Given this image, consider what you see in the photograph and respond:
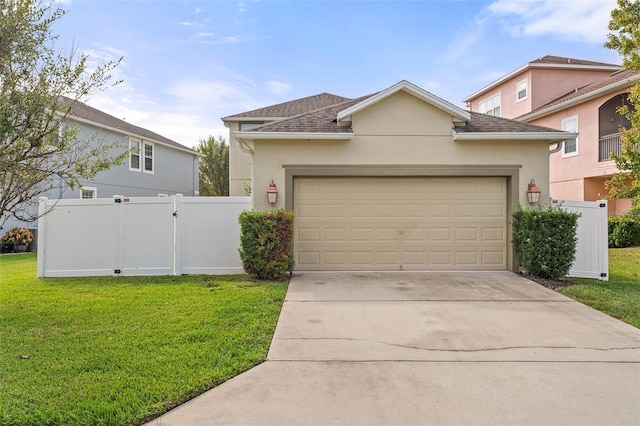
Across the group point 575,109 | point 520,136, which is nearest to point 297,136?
point 520,136

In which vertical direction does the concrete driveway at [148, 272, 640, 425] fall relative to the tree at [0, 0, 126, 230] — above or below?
below

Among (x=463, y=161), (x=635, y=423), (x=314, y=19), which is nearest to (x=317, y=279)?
(x=463, y=161)

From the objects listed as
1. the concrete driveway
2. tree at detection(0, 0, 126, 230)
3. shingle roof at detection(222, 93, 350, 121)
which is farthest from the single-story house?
shingle roof at detection(222, 93, 350, 121)

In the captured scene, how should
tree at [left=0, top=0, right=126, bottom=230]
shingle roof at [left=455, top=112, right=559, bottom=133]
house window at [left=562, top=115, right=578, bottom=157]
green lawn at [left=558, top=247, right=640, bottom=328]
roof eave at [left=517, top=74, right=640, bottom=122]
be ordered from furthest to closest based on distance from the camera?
house window at [left=562, top=115, right=578, bottom=157] < roof eave at [left=517, top=74, right=640, bottom=122] < shingle roof at [left=455, top=112, right=559, bottom=133] < green lawn at [left=558, top=247, right=640, bottom=328] < tree at [left=0, top=0, right=126, bottom=230]

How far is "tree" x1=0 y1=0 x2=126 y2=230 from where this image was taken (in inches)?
165

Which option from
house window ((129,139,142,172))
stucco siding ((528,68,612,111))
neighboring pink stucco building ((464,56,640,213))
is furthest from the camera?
stucco siding ((528,68,612,111))

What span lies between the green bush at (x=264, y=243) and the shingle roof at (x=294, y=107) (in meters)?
9.72

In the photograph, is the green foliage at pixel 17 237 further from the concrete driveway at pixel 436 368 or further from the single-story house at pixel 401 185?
the concrete driveway at pixel 436 368

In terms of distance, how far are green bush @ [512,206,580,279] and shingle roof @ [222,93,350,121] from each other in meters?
11.3

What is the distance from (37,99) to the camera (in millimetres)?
4383

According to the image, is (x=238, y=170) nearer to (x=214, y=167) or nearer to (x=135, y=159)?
(x=135, y=159)

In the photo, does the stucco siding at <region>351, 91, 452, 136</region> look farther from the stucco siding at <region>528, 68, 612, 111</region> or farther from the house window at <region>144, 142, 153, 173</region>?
the house window at <region>144, 142, 153, 173</region>

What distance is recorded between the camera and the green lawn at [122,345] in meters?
3.15

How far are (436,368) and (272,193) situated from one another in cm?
585
